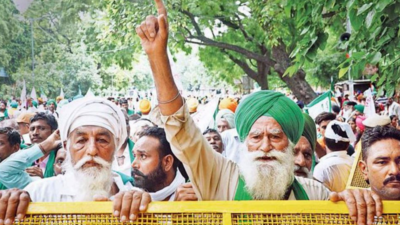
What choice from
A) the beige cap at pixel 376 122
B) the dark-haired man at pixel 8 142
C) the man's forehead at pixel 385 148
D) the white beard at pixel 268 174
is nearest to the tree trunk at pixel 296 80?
the beige cap at pixel 376 122

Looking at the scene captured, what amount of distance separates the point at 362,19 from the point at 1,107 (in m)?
11.7

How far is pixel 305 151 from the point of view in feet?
12.9

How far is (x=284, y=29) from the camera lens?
13078 mm

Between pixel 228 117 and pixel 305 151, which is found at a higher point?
pixel 228 117

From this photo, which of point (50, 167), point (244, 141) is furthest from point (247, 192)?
point (50, 167)

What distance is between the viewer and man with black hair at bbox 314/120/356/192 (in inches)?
168

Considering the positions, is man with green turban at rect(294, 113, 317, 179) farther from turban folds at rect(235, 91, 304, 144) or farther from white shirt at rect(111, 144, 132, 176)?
white shirt at rect(111, 144, 132, 176)

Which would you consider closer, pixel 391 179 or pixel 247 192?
pixel 247 192

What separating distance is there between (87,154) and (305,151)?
5.20ft

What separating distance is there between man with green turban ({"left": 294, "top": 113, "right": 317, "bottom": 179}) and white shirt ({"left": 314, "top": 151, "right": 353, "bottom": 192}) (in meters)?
0.35

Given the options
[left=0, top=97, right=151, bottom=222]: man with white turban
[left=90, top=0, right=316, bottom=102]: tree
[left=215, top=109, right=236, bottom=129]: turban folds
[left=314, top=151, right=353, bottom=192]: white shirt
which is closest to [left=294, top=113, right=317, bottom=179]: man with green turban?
[left=314, top=151, right=353, bottom=192]: white shirt

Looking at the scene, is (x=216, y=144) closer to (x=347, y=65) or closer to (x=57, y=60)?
(x=347, y=65)

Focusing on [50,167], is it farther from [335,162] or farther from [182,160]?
[335,162]

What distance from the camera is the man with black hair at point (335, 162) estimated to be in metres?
4.26
